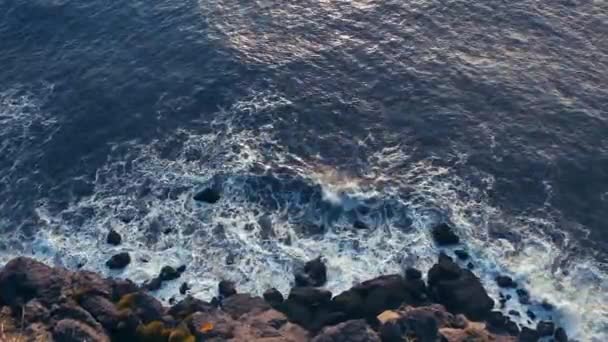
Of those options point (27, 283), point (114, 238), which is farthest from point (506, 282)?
point (27, 283)

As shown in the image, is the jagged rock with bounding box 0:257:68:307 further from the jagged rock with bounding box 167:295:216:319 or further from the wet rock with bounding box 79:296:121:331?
the jagged rock with bounding box 167:295:216:319

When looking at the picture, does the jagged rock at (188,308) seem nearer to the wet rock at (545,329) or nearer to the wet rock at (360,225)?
the wet rock at (360,225)

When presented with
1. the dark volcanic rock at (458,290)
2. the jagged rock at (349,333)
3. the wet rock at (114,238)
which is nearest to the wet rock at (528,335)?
the dark volcanic rock at (458,290)

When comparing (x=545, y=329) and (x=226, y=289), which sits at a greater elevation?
(x=226, y=289)

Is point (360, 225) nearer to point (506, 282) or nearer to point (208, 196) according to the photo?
point (506, 282)

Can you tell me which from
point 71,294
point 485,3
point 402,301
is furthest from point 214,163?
point 485,3
